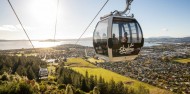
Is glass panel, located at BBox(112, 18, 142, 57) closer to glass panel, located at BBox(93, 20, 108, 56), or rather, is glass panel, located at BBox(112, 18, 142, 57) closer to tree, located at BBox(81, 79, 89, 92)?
glass panel, located at BBox(93, 20, 108, 56)

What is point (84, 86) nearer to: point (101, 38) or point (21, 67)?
point (21, 67)

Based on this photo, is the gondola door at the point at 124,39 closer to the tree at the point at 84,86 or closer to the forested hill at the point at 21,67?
the tree at the point at 84,86

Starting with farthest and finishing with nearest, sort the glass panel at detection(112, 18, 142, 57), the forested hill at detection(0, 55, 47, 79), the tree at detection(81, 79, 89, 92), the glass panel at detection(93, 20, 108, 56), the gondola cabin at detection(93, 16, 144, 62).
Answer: the forested hill at detection(0, 55, 47, 79)
the tree at detection(81, 79, 89, 92)
the glass panel at detection(93, 20, 108, 56)
the glass panel at detection(112, 18, 142, 57)
the gondola cabin at detection(93, 16, 144, 62)

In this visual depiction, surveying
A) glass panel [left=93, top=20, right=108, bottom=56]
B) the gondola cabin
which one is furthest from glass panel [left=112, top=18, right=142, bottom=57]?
glass panel [left=93, top=20, right=108, bottom=56]

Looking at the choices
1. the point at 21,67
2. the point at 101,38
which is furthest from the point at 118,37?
the point at 21,67

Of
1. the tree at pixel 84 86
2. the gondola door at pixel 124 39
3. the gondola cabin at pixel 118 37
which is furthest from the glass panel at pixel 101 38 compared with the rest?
the tree at pixel 84 86

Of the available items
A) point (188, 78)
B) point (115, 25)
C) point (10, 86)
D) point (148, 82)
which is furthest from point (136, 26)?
point (188, 78)
